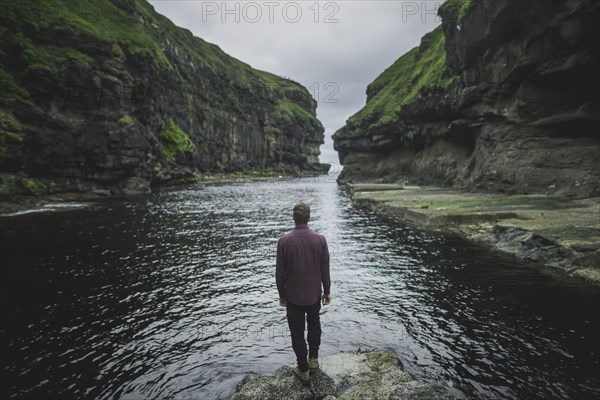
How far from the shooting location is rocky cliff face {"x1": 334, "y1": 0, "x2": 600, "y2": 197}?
31.3 m

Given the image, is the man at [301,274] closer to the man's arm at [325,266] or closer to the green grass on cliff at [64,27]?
the man's arm at [325,266]

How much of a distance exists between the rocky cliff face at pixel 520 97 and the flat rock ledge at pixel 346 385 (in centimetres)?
3308

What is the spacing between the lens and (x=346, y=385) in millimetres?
7242

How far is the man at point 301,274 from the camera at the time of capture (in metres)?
7.11

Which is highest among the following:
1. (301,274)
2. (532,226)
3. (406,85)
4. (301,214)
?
(406,85)

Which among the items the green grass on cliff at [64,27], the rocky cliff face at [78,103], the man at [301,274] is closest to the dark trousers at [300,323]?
the man at [301,274]

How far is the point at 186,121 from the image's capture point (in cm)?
13775

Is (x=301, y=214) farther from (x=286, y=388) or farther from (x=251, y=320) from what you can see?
(x=251, y=320)

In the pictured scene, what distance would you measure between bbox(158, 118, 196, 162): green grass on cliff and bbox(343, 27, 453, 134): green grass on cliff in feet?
184

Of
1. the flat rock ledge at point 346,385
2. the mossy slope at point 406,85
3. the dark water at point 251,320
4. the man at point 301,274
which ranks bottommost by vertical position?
the dark water at point 251,320

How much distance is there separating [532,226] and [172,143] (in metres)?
107

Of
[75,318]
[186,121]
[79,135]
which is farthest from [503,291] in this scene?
[186,121]

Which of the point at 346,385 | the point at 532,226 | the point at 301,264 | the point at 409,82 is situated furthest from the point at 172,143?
the point at 346,385

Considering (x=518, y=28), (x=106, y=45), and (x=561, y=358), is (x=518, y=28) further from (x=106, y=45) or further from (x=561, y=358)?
(x=106, y=45)
